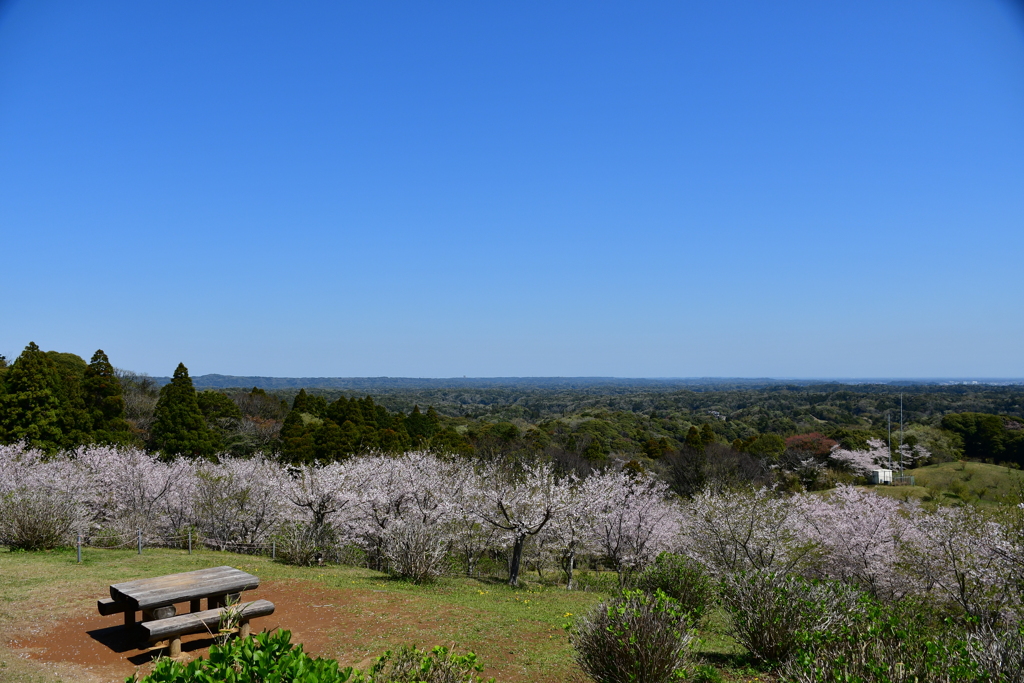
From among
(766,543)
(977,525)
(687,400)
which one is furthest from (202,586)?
(687,400)

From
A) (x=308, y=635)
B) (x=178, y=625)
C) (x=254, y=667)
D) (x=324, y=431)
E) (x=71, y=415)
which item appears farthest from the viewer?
(x=324, y=431)

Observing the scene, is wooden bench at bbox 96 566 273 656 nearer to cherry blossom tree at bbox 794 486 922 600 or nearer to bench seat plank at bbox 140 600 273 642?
bench seat plank at bbox 140 600 273 642

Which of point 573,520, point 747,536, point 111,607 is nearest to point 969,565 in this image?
point 747,536

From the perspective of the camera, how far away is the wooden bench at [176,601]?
7.39m

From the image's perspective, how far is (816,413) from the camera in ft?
332

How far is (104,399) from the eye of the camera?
3581 centimetres

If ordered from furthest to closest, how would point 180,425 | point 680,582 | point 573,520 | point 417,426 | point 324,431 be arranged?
point 417,426 → point 324,431 → point 180,425 → point 573,520 → point 680,582

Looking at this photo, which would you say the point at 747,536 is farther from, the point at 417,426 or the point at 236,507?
the point at 417,426

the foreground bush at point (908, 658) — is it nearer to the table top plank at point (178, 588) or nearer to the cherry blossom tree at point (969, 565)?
the cherry blossom tree at point (969, 565)

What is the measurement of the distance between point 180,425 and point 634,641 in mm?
35426

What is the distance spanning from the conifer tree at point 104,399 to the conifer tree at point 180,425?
70.1 inches

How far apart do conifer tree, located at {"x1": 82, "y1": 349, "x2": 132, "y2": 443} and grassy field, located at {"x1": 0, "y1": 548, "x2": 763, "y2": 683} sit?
20894 millimetres

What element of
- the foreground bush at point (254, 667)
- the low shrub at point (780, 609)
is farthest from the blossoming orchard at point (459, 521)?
the foreground bush at point (254, 667)

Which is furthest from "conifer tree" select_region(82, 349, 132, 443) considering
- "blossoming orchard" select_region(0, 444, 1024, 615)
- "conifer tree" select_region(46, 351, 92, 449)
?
"blossoming orchard" select_region(0, 444, 1024, 615)
